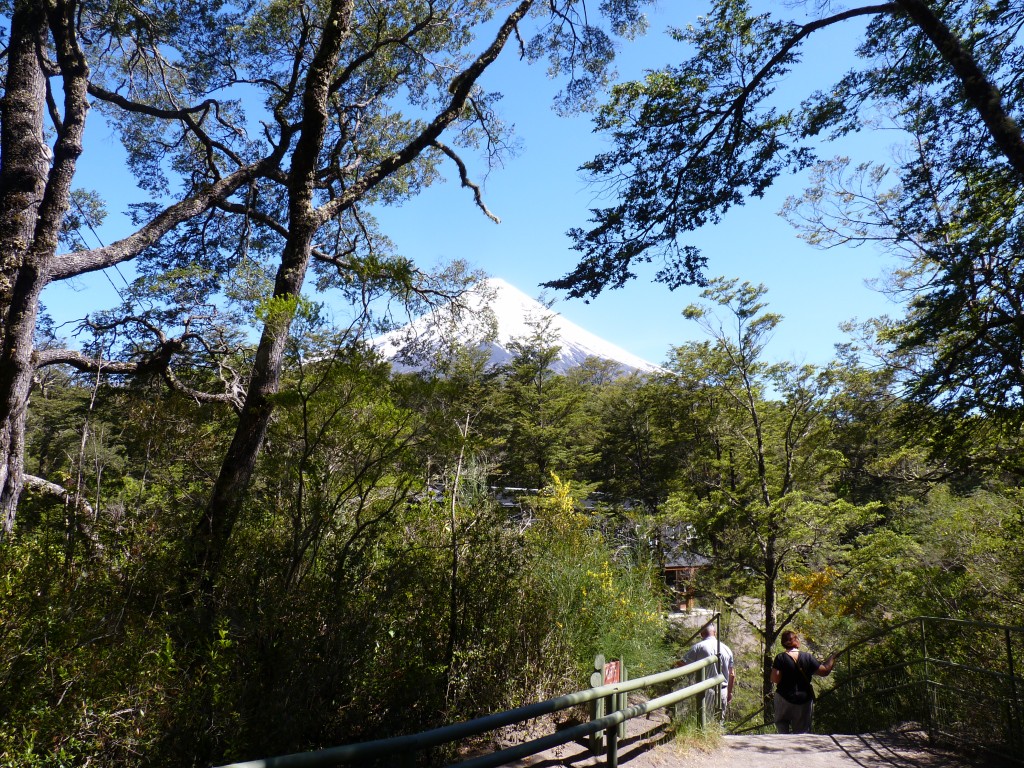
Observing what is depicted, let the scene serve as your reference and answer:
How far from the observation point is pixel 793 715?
725 centimetres

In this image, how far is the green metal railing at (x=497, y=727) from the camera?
2.01 metres

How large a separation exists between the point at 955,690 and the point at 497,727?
5.27m

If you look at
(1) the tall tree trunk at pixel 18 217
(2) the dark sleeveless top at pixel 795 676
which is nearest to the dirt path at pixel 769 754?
(2) the dark sleeveless top at pixel 795 676

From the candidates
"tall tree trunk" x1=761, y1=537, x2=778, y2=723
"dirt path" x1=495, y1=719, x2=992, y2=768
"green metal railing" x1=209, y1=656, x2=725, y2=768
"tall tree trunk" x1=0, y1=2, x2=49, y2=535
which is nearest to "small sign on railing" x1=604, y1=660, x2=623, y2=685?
"green metal railing" x1=209, y1=656, x2=725, y2=768

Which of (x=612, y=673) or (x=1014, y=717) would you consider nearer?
(x=612, y=673)

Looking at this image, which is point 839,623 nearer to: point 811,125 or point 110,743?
point 811,125

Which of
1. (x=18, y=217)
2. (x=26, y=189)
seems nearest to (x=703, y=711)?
(x=18, y=217)

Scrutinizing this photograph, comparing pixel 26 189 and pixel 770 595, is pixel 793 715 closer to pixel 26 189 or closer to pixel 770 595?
pixel 770 595

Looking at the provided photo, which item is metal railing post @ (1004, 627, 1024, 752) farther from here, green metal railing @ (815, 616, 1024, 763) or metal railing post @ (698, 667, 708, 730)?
metal railing post @ (698, 667, 708, 730)

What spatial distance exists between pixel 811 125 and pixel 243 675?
7363 millimetres

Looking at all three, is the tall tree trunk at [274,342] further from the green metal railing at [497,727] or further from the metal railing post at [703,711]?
the metal railing post at [703,711]

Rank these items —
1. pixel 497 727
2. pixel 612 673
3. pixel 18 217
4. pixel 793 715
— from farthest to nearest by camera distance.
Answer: pixel 793 715 → pixel 18 217 → pixel 612 673 → pixel 497 727

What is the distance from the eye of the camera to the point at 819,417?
17.0m

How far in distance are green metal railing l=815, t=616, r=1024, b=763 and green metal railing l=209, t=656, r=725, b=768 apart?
7.87 feet
